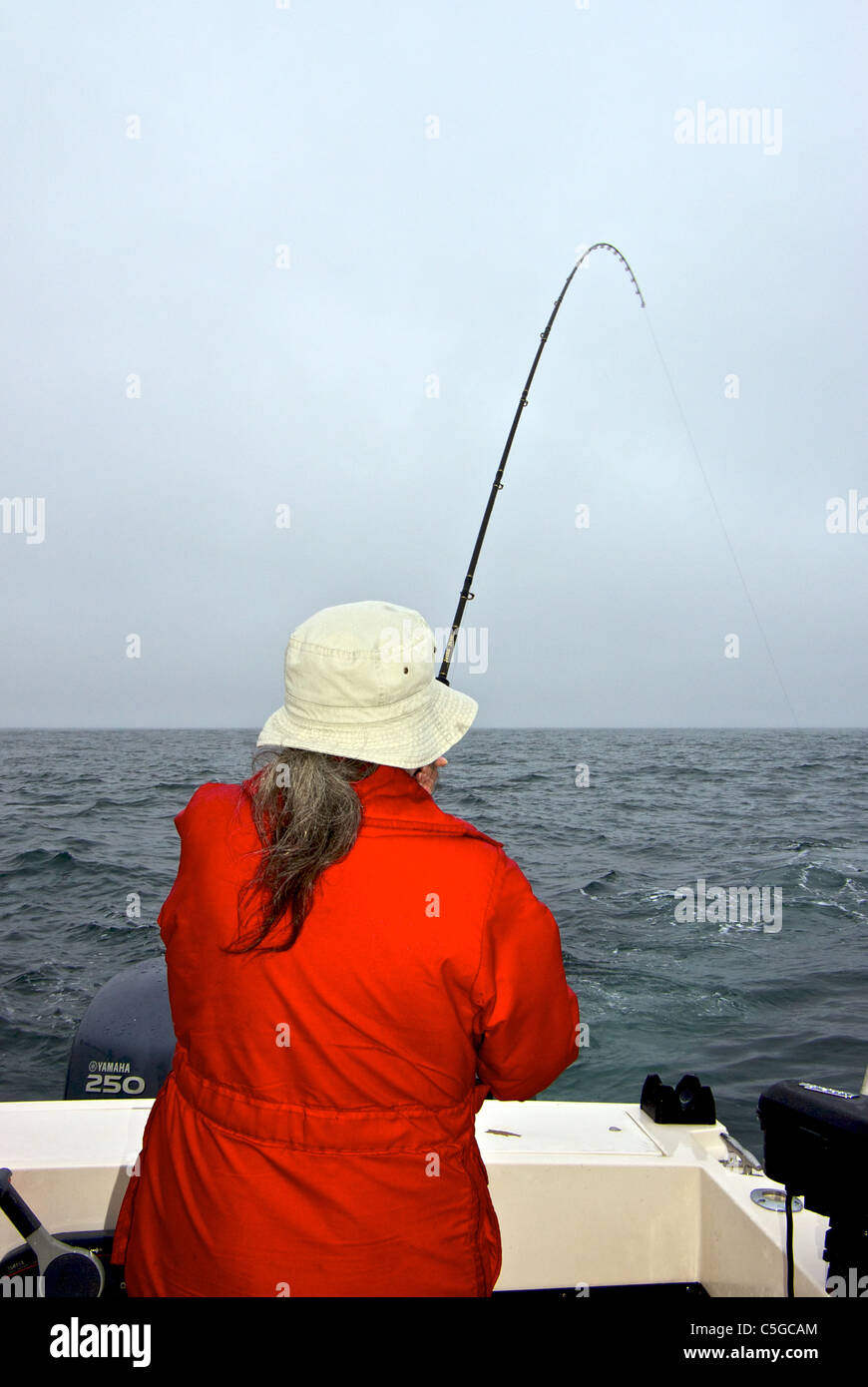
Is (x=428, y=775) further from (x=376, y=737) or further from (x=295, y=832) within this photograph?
(x=295, y=832)

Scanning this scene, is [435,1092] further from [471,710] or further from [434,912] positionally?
[471,710]

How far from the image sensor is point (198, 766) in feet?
75.8

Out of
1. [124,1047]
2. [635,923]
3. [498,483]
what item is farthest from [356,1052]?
[635,923]

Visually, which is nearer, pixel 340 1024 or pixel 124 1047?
pixel 340 1024

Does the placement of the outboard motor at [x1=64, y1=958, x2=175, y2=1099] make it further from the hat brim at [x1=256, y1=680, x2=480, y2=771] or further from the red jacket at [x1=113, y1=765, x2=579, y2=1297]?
the hat brim at [x1=256, y1=680, x2=480, y2=771]

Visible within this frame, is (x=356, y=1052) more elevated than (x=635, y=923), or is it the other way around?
(x=356, y=1052)

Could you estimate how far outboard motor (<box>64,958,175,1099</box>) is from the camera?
314 cm

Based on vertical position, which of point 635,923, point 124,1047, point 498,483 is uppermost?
point 498,483

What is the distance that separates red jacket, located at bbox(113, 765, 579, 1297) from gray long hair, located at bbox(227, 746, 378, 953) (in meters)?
0.02

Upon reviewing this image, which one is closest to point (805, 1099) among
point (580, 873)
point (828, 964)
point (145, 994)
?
point (145, 994)

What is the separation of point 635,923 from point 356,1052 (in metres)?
7.08

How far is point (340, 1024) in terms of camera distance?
124 cm

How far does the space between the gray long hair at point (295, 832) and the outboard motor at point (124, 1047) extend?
2104 mm

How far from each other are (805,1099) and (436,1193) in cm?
74
